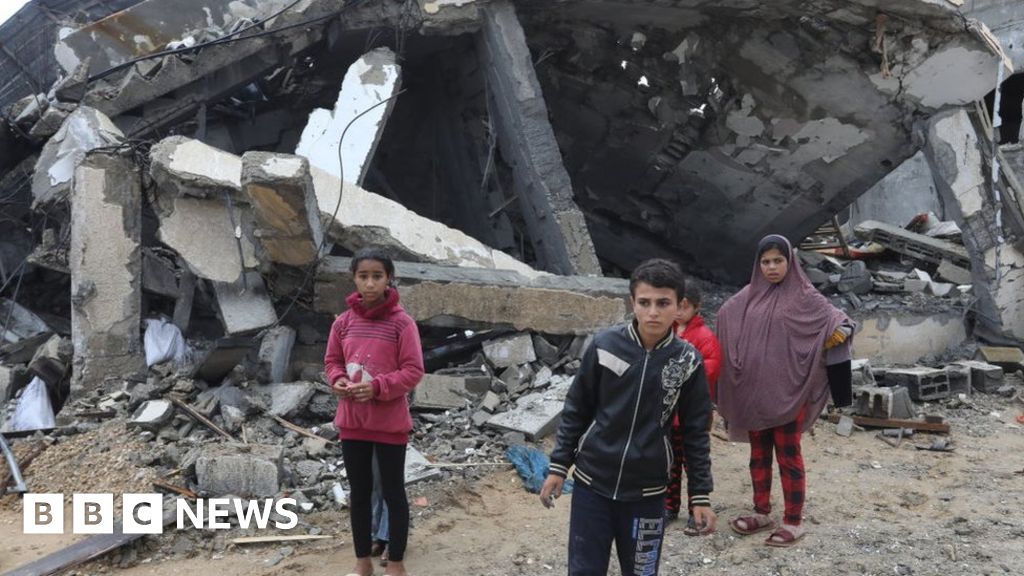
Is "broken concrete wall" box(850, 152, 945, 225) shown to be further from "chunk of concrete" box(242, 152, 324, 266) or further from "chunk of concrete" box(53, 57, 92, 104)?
"chunk of concrete" box(53, 57, 92, 104)

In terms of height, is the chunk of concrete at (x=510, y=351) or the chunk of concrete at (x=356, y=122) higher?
the chunk of concrete at (x=356, y=122)

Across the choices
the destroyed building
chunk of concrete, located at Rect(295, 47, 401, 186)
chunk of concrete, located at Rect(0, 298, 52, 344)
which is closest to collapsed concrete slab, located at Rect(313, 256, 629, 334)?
the destroyed building

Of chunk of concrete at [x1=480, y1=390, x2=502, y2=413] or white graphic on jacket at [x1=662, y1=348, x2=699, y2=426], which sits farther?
chunk of concrete at [x1=480, y1=390, x2=502, y2=413]

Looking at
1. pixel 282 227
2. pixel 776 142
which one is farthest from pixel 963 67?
pixel 282 227

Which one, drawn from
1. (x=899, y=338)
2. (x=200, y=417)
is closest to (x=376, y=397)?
(x=200, y=417)

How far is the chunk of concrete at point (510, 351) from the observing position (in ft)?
18.8

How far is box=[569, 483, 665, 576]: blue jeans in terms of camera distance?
241 cm

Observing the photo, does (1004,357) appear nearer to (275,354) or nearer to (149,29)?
(275,354)

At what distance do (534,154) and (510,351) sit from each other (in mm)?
2174

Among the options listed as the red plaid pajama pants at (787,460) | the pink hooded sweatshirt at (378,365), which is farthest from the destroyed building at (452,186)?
the red plaid pajama pants at (787,460)

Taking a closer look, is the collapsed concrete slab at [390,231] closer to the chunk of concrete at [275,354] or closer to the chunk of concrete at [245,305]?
the chunk of concrete at [245,305]

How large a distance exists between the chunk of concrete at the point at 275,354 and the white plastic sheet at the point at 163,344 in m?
0.75

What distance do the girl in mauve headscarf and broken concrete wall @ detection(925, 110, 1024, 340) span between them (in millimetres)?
5213

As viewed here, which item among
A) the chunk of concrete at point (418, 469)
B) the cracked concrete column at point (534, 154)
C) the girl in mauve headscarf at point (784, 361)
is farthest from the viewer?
the cracked concrete column at point (534, 154)
